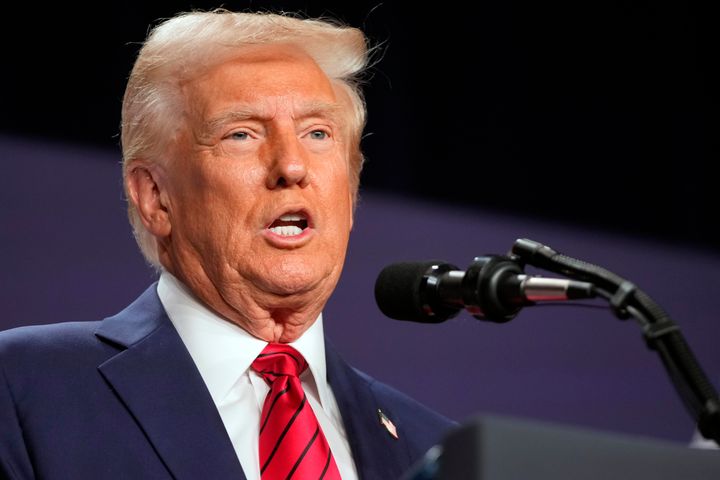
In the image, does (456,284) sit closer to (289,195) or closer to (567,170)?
(289,195)

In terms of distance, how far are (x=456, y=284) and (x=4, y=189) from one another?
150 cm

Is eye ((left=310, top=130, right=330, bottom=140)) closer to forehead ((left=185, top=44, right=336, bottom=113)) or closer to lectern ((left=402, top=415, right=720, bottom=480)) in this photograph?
forehead ((left=185, top=44, right=336, bottom=113))

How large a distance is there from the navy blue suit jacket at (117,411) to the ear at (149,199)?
137 millimetres

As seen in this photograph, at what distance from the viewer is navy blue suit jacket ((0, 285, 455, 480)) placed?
Answer: 1.87m

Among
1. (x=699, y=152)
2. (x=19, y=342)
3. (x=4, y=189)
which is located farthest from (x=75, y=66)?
(x=699, y=152)

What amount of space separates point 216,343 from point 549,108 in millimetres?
1604

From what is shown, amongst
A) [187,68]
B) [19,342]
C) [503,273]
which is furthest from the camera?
[187,68]

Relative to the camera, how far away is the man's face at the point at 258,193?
6.80 feet

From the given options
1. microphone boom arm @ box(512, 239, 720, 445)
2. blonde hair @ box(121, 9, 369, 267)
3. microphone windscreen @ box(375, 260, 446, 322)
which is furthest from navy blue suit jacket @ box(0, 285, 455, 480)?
microphone boom arm @ box(512, 239, 720, 445)

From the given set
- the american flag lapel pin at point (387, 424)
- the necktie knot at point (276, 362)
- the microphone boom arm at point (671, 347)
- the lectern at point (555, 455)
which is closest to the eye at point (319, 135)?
the necktie knot at point (276, 362)

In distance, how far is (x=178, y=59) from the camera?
7.23 ft

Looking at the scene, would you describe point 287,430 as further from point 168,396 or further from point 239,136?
point 239,136

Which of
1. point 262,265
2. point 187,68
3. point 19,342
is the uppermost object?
point 187,68

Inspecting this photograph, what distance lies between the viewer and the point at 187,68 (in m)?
2.19
